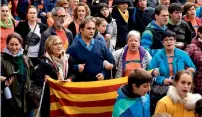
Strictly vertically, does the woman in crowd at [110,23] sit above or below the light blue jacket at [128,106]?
above

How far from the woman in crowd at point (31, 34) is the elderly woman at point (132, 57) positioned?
2166 mm

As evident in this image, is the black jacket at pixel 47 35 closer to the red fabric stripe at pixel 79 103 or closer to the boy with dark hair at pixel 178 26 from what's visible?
the boy with dark hair at pixel 178 26

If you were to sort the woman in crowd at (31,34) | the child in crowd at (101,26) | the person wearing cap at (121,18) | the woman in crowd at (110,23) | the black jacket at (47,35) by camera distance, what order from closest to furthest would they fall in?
the black jacket at (47,35), the woman in crowd at (31,34), the child in crowd at (101,26), the woman in crowd at (110,23), the person wearing cap at (121,18)

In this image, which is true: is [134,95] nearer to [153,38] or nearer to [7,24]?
[153,38]

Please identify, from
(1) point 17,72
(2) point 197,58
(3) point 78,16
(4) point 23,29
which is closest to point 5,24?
(4) point 23,29

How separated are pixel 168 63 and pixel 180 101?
1.78 metres

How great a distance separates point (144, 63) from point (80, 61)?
99 cm

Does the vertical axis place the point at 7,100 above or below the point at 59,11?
below

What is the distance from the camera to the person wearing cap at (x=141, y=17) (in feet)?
39.5

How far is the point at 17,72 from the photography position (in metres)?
8.10

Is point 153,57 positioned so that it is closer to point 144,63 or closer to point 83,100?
point 144,63

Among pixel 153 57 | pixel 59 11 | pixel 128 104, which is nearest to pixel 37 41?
pixel 59 11

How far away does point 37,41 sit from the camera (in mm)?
10305

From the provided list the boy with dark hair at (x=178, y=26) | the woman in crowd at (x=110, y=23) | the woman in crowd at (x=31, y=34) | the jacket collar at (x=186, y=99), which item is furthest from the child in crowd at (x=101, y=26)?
the jacket collar at (x=186, y=99)
